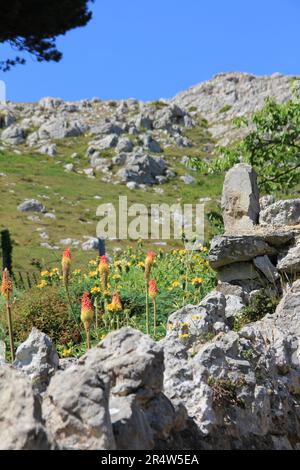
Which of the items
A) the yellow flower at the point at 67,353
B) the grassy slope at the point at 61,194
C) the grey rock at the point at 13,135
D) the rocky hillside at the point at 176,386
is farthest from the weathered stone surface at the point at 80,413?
the grey rock at the point at 13,135

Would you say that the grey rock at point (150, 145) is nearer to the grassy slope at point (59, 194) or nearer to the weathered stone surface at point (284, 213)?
the grassy slope at point (59, 194)

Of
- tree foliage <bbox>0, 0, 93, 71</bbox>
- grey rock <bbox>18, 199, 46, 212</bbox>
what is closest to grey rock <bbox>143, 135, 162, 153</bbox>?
grey rock <bbox>18, 199, 46, 212</bbox>

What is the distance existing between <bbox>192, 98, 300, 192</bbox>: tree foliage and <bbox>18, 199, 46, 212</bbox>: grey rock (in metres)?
27.6

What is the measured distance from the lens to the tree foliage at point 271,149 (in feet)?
54.4

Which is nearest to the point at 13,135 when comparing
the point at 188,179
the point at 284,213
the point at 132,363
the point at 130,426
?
the point at 188,179

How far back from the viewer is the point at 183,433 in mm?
4965

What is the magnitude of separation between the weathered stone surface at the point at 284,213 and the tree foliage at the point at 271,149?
5847mm

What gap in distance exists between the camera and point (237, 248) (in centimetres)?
965

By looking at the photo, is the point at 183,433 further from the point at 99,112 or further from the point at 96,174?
the point at 99,112

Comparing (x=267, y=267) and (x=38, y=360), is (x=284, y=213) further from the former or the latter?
(x=38, y=360)

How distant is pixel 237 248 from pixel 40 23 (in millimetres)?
16868

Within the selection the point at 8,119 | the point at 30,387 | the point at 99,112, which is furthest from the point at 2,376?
the point at 99,112
